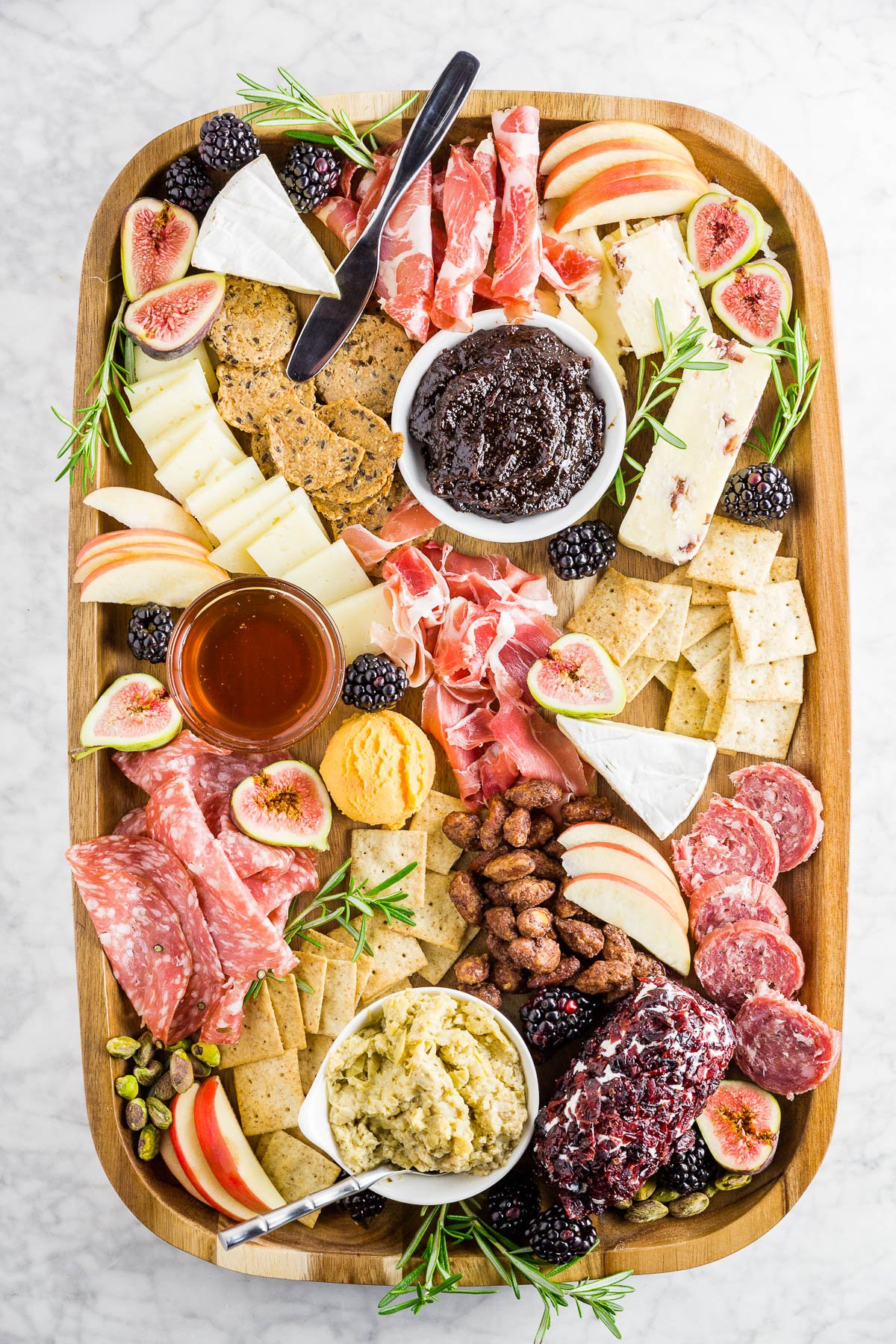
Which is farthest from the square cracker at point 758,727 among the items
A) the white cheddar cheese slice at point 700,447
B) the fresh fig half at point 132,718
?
the fresh fig half at point 132,718

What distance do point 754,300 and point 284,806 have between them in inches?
70.7

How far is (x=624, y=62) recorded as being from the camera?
288cm

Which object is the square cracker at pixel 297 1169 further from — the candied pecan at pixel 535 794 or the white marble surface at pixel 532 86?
the candied pecan at pixel 535 794

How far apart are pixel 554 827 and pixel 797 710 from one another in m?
0.72

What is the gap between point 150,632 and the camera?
98.9 inches

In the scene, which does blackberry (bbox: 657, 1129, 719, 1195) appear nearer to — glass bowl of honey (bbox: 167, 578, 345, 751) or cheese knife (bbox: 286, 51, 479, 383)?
glass bowl of honey (bbox: 167, 578, 345, 751)

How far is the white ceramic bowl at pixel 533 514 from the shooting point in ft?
8.06

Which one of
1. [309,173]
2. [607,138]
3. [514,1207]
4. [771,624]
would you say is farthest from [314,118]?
[514,1207]

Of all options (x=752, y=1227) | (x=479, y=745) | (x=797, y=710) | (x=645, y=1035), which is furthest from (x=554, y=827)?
(x=752, y=1227)

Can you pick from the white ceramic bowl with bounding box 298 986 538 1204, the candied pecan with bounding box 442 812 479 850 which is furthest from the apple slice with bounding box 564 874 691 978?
the white ceramic bowl with bounding box 298 986 538 1204

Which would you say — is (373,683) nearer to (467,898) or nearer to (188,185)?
(467,898)

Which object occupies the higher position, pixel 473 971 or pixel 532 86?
pixel 532 86

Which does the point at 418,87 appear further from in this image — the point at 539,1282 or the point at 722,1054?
the point at 539,1282

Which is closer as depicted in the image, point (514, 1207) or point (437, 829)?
point (514, 1207)
